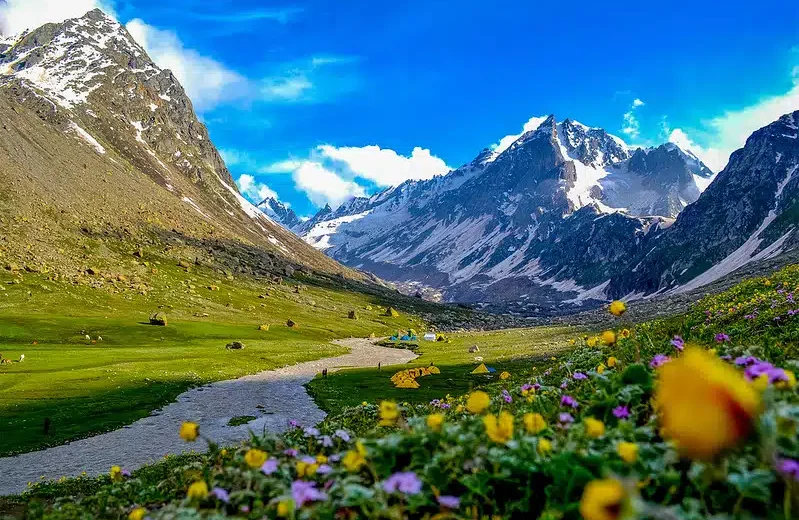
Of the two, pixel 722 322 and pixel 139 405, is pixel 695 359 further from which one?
pixel 139 405

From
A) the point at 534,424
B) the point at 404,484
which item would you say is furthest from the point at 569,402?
the point at 404,484

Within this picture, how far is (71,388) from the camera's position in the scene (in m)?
51.4

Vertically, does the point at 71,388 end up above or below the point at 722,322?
below

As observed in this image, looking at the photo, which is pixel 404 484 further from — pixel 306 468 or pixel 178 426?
pixel 178 426

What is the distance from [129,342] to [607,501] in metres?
105

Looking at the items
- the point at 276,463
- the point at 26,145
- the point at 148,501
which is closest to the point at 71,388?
the point at 148,501

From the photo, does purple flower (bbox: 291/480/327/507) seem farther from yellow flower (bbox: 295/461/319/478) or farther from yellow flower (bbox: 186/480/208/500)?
yellow flower (bbox: 186/480/208/500)

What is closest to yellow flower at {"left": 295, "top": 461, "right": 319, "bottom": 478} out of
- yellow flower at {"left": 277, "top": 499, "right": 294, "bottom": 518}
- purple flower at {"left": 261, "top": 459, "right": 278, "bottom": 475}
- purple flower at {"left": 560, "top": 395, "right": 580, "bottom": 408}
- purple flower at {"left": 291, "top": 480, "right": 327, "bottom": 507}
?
purple flower at {"left": 261, "top": 459, "right": 278, "bottom": 475}

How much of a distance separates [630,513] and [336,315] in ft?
602

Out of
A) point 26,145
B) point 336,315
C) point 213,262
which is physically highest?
point 26,145

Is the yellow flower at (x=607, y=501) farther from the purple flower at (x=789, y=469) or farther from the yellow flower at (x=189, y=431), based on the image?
the yellow flower at (x=189, y=431)

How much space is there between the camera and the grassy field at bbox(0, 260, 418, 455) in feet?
146

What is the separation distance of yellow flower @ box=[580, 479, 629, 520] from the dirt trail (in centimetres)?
976

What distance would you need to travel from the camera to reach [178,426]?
41.9m
